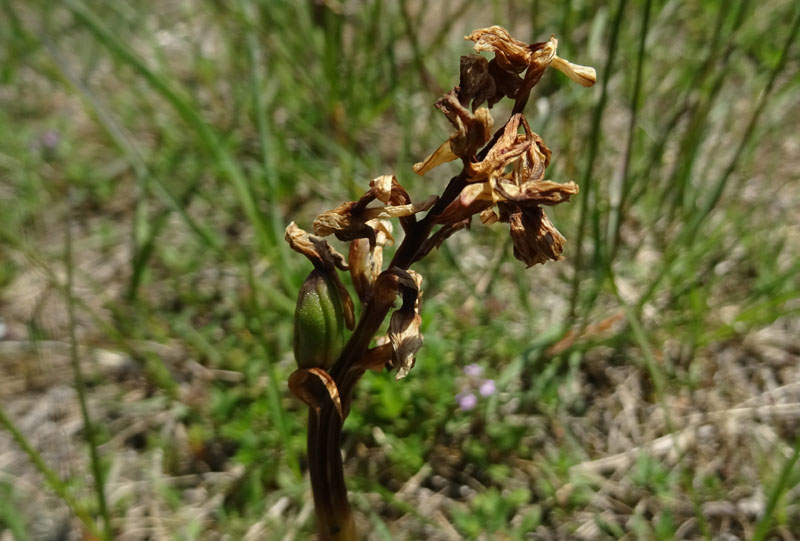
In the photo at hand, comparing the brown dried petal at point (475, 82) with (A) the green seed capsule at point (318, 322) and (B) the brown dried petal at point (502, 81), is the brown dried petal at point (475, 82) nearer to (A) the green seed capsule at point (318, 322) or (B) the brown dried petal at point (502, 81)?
(B) the brown dried petal at point (502, 81)

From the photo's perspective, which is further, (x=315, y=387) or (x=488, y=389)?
(x=488, y=389)

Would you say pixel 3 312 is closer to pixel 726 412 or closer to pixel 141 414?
pixel 141 414

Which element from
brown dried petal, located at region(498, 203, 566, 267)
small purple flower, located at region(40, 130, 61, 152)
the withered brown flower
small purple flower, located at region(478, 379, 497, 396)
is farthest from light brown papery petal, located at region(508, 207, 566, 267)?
small purple flower, located at region(40, 130, 61, 152)

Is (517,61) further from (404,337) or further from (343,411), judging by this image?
(343,411)

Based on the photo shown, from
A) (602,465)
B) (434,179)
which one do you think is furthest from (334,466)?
(434,179)

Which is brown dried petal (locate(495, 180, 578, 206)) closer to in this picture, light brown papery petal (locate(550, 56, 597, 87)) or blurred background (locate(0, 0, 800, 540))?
light brown papery petal (locate(550, 56, 597, 87))

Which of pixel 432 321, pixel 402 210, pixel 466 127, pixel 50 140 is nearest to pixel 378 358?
pixel 402 210
